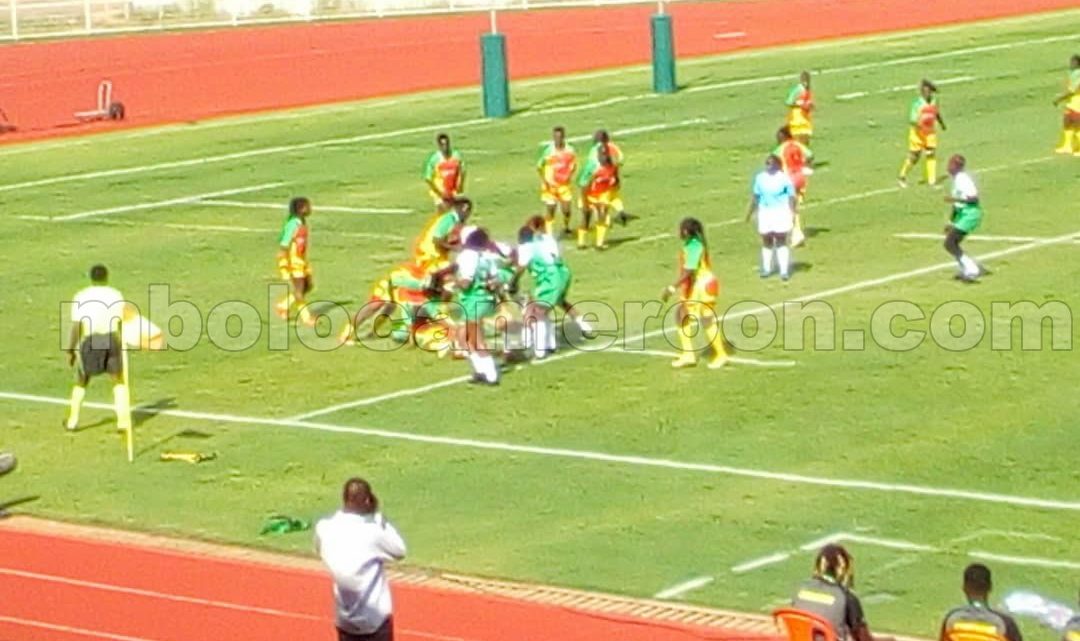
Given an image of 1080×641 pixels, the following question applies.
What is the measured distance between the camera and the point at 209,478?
22094 millimetres

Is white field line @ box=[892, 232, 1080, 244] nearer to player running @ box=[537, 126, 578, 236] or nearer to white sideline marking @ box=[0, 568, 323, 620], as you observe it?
player running @ box=[537, 126, 578, 236]

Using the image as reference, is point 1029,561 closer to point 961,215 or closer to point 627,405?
point 627,405

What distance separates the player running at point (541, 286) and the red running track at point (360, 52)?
25.0 metres

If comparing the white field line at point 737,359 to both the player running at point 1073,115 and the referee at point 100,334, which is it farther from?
the player running at point 1073,115

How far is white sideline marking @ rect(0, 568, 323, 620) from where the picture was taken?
17.9m

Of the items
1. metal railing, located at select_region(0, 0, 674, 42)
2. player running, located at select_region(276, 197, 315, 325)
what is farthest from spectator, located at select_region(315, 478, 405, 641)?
metal railing, located at select_region(0, 0, 674, 42)

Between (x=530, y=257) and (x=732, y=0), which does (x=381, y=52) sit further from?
(x=530, y=257)

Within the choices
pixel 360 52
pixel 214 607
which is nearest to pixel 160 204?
pixel 214 607

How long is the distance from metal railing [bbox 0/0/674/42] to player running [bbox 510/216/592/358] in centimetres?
4695

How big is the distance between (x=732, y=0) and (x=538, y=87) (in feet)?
80.0

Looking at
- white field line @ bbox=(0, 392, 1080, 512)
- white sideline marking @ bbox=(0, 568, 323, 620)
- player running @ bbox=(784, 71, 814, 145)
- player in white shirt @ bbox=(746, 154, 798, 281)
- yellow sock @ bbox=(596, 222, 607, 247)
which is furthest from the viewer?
player running @ bbox=(784, 71, 814, 145)

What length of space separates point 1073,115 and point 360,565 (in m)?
28.4

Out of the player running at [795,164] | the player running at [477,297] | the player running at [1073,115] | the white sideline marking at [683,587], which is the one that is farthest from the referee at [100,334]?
the player running at [1073,115]

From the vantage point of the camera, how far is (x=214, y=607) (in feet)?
59.2
